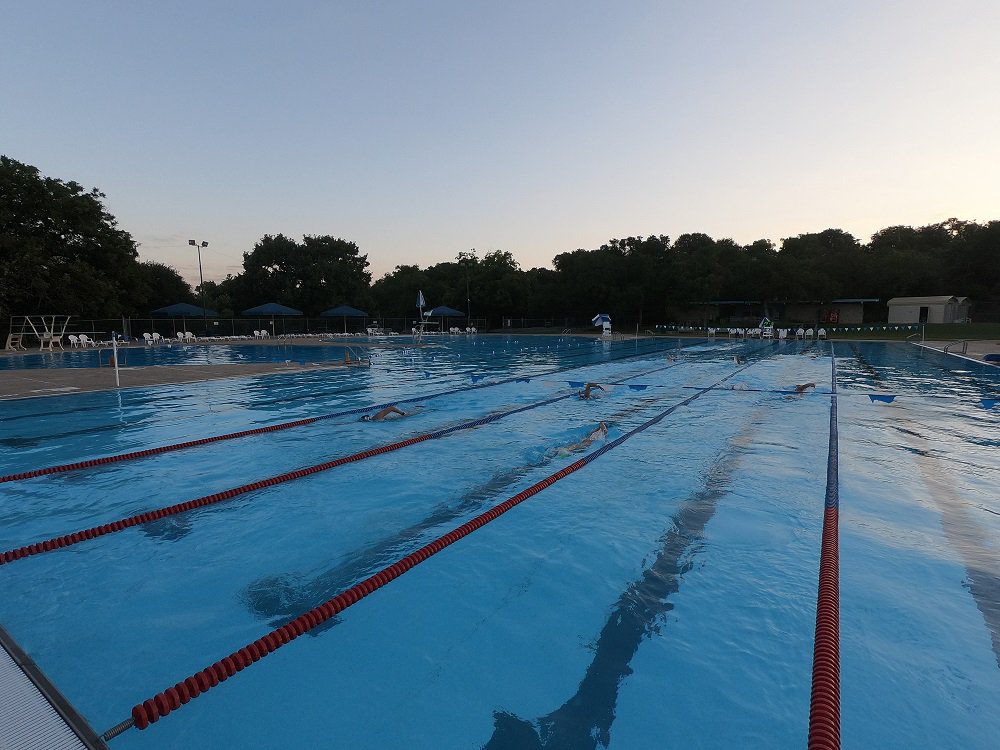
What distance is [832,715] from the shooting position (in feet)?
6.40

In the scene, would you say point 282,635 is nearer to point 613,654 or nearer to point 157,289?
point 613,654

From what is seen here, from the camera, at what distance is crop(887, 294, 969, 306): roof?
32.9 metres

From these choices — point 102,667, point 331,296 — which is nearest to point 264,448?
point 102,667

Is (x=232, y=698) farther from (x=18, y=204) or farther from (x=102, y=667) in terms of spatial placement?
(x=18, y=204)

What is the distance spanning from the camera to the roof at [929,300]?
108 feet

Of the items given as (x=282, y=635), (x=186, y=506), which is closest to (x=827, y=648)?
(x=282, y=635)

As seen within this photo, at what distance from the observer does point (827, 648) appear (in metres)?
2.42

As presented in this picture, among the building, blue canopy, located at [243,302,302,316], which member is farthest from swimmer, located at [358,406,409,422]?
the building

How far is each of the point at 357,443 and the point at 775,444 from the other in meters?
5.54

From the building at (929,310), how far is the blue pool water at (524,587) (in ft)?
113

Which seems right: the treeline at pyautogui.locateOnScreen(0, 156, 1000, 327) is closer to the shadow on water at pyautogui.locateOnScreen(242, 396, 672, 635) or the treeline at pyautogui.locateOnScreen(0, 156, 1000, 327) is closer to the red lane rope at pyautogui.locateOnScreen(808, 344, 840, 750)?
the shadow on water at pyautogui.locateOnScreen(242, 396, 672, 635)

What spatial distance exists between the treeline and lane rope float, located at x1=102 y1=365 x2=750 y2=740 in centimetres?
2926

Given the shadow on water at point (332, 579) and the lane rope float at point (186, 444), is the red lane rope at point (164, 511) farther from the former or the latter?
the lane rope float at point (186, 444)

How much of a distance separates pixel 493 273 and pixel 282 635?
139 feet
